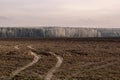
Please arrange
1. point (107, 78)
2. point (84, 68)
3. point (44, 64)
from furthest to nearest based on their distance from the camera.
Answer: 1. point (44, 64)
2. point (84, 68)
3. point (107, 78)

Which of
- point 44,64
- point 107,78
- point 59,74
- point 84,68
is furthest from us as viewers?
point 44,64

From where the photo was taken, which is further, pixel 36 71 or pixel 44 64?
pixel 44 64

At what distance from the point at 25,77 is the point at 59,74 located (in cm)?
353

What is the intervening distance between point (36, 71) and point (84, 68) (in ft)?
18.9

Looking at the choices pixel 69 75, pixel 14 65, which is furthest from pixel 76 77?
pixel 14 65

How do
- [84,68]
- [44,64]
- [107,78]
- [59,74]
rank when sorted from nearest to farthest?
1. [107,78]
2. [59,74]
3. [84,68]
4. [44,64]

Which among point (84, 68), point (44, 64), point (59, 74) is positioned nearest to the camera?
point (59, 74)

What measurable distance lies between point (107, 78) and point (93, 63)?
9.99 m

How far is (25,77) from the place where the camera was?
1175 inches

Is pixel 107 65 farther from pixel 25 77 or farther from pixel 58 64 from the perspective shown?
pixel 25 77

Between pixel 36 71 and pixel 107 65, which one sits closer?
pixel 36 71

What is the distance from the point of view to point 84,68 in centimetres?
3544

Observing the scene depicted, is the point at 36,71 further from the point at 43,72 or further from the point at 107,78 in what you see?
the point at 107,78

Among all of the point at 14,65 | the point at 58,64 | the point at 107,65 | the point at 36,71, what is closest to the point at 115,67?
the point at 107,65
